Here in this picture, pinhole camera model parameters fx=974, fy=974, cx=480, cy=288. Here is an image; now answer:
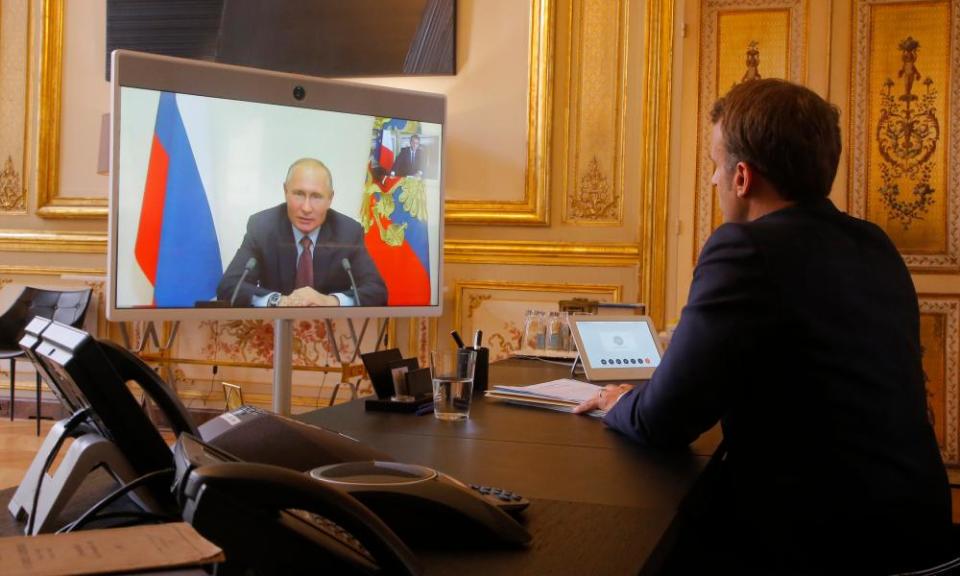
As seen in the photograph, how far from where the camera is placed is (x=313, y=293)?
10.3 feet

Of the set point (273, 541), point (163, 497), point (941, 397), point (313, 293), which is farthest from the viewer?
point (941, 397)

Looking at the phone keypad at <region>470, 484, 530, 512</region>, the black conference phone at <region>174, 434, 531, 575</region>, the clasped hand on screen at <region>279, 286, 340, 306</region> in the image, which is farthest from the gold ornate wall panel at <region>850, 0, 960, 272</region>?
the black conference phone at <region>174, 434, 531, 575</region>

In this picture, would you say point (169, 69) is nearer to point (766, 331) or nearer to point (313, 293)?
point (313, 293)

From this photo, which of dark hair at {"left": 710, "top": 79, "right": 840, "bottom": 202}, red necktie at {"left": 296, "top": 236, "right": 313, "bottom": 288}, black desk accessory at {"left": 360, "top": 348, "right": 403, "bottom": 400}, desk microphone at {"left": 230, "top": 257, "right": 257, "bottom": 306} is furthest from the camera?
red necktie at {"left": 296, "top": 236, "right": 313, "bottom": 288}

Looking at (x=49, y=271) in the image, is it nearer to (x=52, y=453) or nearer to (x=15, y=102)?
(x=15, y=102)

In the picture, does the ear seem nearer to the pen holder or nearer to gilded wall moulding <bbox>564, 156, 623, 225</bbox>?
the pen holder

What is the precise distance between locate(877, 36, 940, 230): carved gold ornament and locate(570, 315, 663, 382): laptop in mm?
2781

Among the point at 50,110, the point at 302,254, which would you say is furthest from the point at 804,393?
the point at 50,110

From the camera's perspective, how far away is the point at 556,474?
4.43 feet

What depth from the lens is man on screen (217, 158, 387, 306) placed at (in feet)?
9.88

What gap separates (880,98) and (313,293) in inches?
130

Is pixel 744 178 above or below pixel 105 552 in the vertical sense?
above

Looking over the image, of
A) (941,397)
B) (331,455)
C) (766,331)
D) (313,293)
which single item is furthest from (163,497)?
(941,397)

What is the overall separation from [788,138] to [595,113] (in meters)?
3.53
